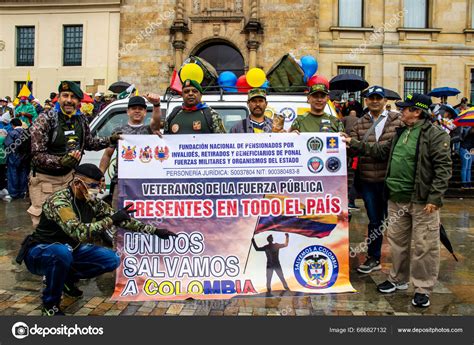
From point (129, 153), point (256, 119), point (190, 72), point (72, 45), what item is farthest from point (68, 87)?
point (72, 45)

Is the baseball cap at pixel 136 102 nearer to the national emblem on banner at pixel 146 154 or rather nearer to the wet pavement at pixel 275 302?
the national emblem on banner at pixel 146 154

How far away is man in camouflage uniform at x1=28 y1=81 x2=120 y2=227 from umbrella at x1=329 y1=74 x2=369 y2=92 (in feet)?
36.4

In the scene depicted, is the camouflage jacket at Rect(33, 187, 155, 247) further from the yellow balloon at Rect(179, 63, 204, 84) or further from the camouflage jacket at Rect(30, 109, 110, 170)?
the yellow balloon at Rect(179, 63, 204, 84)

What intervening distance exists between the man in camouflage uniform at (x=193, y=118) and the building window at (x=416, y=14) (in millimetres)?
20552

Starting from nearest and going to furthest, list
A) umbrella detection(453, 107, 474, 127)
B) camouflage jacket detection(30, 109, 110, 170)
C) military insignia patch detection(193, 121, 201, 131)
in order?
1. camouflage jacket detection(30, 109, 110, 170)
2. military insignia patch detection(193, 121, 201, 131)
3. umbrella detection(453, 107, 474, 127)

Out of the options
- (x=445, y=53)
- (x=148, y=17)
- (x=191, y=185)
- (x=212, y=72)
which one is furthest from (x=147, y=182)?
(x=445, y=53)

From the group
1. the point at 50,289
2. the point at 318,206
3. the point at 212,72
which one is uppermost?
the point at 212,72

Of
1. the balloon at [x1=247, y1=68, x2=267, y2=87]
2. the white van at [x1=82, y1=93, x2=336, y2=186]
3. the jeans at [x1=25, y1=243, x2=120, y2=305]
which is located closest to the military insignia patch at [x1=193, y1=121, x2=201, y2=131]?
the white van at [x1=82, y1=93, x2=336, y2=186]

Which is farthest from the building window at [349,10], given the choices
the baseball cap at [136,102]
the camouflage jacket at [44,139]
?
the camouflage jacket at [44,139]

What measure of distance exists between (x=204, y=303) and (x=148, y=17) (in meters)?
19.3

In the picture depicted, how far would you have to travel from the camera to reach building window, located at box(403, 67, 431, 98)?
22.3 m
